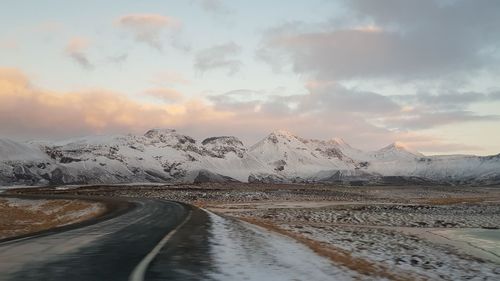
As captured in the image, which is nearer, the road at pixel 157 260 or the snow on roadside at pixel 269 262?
the road at pixel 157 260

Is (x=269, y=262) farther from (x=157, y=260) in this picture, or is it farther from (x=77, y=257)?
(x=77, y=257)

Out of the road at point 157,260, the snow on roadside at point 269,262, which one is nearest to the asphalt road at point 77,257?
the road at point 157,260

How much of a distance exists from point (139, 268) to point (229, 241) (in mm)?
8038

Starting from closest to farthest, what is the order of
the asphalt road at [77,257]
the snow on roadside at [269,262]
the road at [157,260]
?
the asphalt road at [77,257]
the road at [157,260]
the snow on roadside at [269,262]

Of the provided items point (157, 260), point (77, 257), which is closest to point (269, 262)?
point (157, 260)

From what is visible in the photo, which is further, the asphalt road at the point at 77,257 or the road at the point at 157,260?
the road at the point at 157,260

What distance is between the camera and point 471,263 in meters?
19.5

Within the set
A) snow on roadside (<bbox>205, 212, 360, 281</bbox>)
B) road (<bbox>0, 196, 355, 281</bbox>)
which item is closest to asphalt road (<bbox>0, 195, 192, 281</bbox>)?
road (<bbox>0, 196, 355, 281</bbox>)

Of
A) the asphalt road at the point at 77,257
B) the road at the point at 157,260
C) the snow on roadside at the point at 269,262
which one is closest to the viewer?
the asphalt road at the point at 77,257

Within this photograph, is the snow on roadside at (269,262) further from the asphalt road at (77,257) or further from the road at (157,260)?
the asphalt road at (77,257)

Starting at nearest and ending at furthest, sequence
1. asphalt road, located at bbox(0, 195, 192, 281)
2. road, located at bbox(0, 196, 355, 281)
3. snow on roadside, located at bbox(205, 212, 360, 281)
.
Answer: asphalt road, located at bbox(0, 195, 192, 281)
road, located at bbox(0, 196, 355, 281)
snow on roadside, located at bbox(205, 212, 360, 281)

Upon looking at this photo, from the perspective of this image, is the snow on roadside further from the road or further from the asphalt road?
the asphalt road

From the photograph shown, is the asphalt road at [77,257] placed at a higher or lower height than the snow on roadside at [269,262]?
higher

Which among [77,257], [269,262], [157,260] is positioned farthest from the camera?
[269,262]
